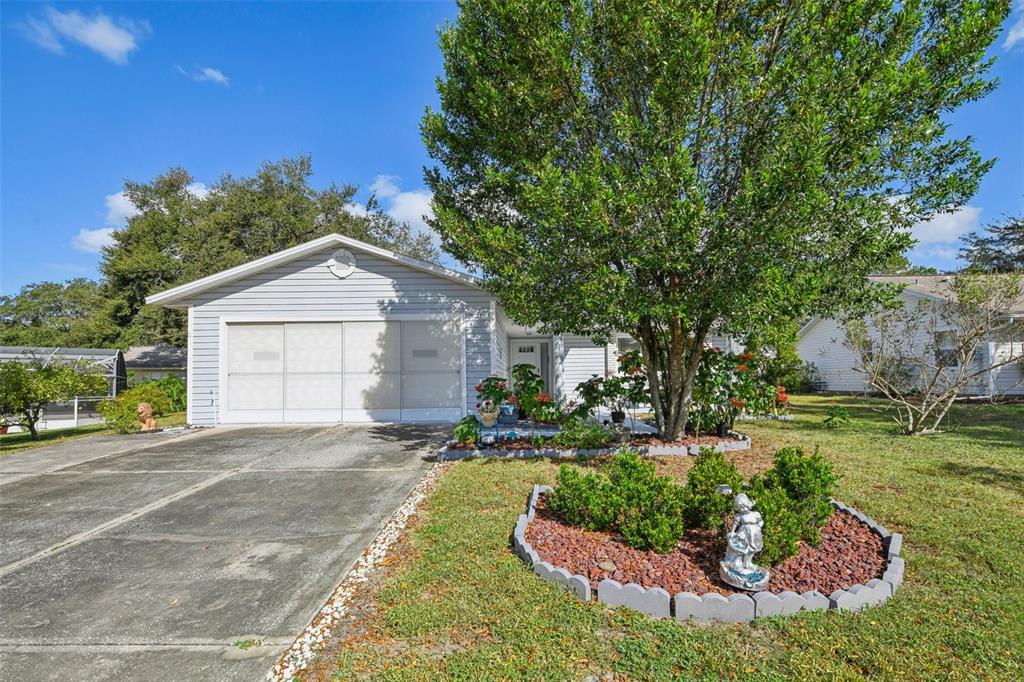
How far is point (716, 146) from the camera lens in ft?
21.3

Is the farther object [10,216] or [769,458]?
[10,216]

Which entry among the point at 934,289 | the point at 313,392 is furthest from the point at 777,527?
the point at 934,289

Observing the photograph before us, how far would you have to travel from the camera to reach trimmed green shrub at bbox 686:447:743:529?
12.1 feet

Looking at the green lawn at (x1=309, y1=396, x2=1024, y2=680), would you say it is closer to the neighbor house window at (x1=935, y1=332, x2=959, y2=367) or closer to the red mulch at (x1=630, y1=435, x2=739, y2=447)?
the red mulch at (x1=630, y1=435, x2=739, y2=447)

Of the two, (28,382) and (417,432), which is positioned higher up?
(28,382)

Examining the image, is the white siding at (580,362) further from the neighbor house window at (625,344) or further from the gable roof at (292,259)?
the gable roof at (292,259)

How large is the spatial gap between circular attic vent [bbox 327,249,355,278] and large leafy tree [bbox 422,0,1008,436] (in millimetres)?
5219

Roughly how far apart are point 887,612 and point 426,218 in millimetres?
8744

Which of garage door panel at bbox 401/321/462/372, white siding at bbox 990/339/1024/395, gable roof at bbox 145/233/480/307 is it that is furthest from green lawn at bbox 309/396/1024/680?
white siding at bbox 990/339/1024/395

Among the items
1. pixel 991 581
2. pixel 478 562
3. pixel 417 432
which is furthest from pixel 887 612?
pixel 417 432

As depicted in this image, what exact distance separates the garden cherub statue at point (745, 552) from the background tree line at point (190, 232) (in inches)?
1142

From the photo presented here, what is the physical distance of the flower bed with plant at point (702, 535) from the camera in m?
3.06

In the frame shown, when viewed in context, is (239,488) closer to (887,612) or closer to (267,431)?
(267,431)

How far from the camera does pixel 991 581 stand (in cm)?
319
